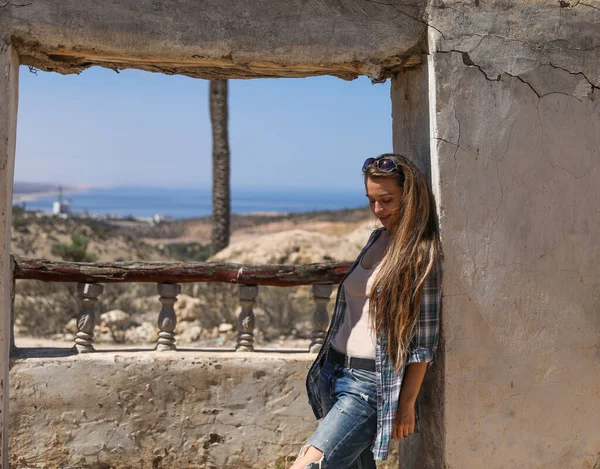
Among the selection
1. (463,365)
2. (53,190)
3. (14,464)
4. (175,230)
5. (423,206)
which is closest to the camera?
(423,206)

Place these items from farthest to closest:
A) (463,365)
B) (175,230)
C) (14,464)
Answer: (175,230)
(14,464)
(463,365)

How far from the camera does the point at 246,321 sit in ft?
15.4

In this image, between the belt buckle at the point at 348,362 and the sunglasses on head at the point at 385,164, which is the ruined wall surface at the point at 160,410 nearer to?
the belt buckle at the point at 348,362

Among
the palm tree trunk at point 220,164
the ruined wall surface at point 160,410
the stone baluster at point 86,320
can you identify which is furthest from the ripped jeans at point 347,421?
the palm tree trunk at point 220,164

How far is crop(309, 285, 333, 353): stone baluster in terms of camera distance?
468 cm

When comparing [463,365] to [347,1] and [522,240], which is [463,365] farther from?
[347,1]

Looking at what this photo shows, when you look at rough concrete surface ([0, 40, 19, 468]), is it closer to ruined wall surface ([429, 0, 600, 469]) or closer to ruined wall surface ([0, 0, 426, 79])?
ruined wall surface ([0, 0, 426, 79])

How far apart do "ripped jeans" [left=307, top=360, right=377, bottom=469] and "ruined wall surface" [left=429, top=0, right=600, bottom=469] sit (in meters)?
0.51

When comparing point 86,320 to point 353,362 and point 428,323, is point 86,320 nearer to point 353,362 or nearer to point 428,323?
point 353,362

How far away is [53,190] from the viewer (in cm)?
14112

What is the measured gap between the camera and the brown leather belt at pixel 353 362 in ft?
10.2

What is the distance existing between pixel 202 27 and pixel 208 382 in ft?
6.69

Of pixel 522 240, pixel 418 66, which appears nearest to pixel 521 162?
pixel 522 240

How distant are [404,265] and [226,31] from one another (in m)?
1.27
